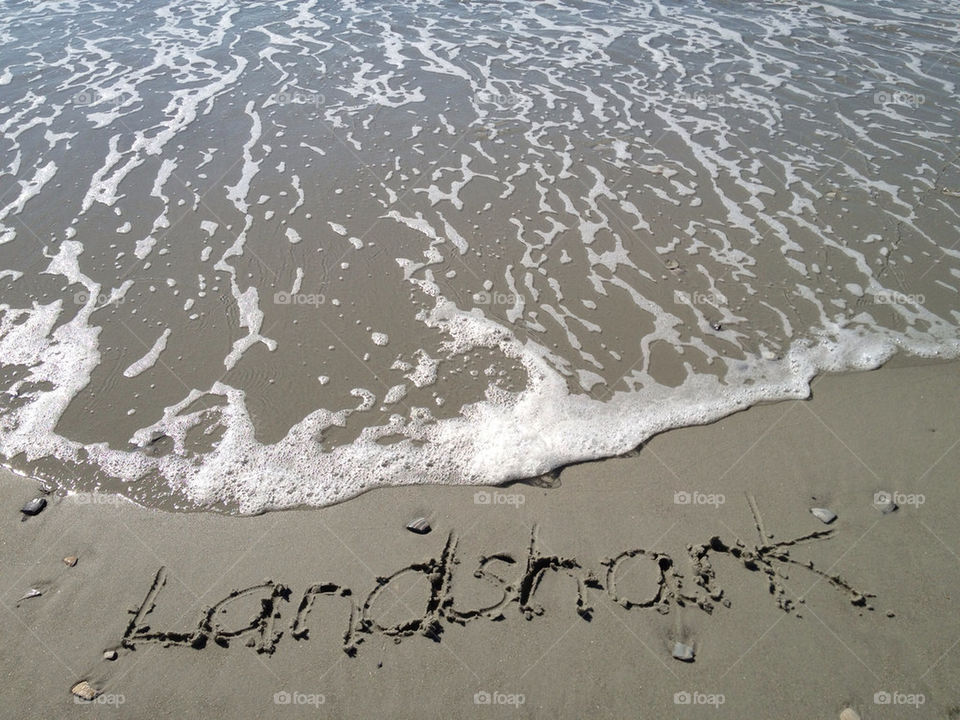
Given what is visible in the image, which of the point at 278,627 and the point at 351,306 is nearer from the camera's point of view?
the point at 278,627

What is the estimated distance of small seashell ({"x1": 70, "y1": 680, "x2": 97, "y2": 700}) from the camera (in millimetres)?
3510

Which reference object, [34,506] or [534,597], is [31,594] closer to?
[34,506]

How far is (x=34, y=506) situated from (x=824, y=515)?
582cm

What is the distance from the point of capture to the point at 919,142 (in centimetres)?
930

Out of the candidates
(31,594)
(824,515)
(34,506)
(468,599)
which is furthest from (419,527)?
(824,515)

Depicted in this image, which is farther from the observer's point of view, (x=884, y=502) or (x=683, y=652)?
(x=884, y=502)

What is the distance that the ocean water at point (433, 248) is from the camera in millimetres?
5141

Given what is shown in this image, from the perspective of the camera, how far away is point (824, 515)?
4.41 m

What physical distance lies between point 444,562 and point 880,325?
5080 mm

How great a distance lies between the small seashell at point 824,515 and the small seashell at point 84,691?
192 inches

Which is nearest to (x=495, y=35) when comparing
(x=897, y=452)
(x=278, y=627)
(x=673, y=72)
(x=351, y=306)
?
(x=673, y=72)

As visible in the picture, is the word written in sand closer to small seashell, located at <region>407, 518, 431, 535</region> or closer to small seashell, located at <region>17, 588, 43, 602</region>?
small seashell, located at <region>407, 518, 431, 535</region>

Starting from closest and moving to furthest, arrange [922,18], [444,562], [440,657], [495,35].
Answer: [440,657], [444,562], [495,35], [922,18]

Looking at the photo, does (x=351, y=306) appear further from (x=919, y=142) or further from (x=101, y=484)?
(x=919, y=142)
